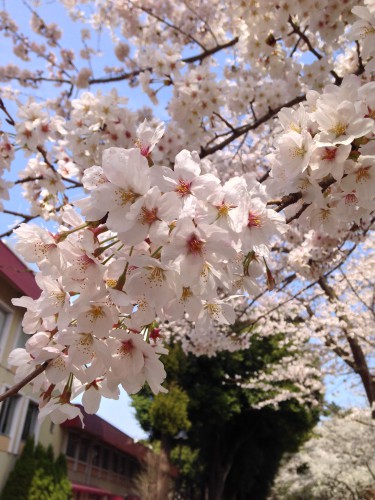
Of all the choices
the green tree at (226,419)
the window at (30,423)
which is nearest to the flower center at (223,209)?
the window at (30,423)

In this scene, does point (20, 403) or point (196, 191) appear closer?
point (196, 191)

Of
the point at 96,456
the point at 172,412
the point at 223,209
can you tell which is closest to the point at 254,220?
the point at 223,209

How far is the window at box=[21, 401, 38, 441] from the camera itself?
35.5 ft

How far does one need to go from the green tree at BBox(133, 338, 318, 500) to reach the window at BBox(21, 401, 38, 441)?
4.01 m

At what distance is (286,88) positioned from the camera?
12.2 feet

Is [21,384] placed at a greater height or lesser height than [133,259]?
lesser

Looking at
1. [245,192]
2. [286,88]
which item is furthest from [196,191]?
[286,88]

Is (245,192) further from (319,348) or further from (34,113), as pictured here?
(319,348)

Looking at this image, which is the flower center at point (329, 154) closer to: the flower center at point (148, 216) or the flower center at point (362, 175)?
the flower center at point (362, 175)

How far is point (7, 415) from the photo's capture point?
1023 cm

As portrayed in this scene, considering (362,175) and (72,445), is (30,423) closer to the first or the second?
(72,445)

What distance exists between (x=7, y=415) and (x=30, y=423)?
1.09 m

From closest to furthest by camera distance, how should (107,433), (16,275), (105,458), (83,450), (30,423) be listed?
1. (16,275)
2. (30,423)
3. (83,450)
4. (107,433)
5. (105,458)

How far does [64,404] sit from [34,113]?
2183 mm
